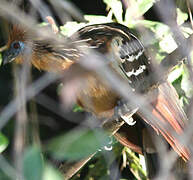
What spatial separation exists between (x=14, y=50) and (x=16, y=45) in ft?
0.14

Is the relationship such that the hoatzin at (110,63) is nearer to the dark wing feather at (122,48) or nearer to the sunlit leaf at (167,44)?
the dark wing feather at (122,48)

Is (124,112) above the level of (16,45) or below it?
below

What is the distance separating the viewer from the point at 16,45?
285cm

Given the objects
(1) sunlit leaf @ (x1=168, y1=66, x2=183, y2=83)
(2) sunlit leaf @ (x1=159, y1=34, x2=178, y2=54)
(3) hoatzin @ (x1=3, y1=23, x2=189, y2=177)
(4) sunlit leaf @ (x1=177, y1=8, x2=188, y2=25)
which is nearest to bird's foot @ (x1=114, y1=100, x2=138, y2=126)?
(3) hoatzin @ (x1=3, y1=23, x2=189, y2=177)

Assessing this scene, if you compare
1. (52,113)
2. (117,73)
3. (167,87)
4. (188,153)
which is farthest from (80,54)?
(52,113)

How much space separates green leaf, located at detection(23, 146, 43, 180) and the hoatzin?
1.24 m

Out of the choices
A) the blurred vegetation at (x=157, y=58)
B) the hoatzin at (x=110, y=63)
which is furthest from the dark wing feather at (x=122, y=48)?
the blurred vegetation at (x=157, y=58)

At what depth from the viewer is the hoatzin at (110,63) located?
2758mm

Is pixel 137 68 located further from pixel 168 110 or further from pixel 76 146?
pixel 76 146

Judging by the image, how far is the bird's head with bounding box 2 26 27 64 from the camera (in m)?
2.80

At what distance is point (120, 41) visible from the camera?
9.59ft

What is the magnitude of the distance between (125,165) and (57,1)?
211 cm

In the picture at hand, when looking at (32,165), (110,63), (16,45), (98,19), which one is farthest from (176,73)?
(32,165)

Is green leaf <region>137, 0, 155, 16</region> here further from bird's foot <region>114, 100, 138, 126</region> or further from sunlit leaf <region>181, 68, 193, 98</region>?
Result: bird's foot <region>114, 100, 138, 126</region>
